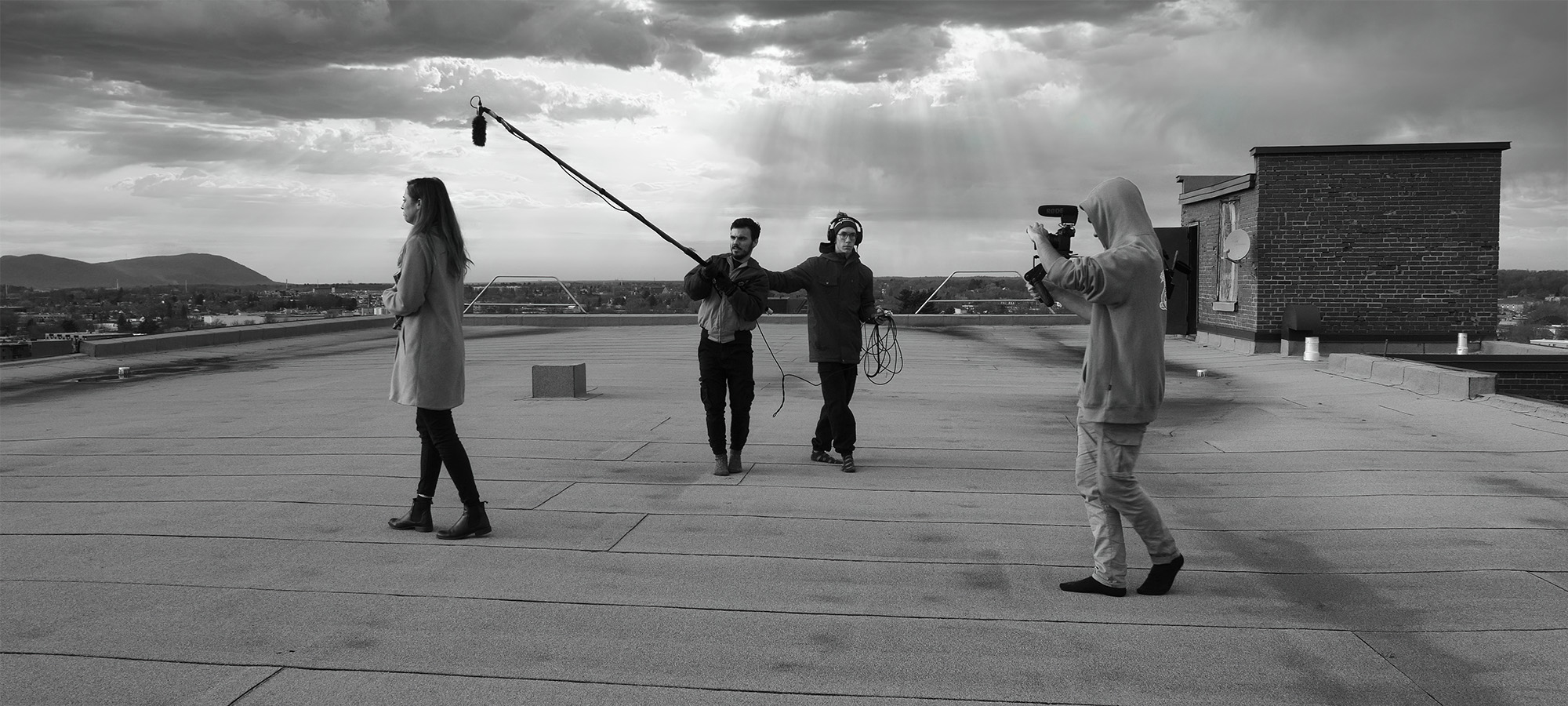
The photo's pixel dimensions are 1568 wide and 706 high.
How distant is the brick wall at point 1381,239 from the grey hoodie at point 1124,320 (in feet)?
49.0

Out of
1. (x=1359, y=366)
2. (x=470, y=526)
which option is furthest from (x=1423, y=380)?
(x=470, y=526)

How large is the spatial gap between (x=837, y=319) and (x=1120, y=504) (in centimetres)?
310

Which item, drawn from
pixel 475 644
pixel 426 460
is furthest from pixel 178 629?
pixel 426 460

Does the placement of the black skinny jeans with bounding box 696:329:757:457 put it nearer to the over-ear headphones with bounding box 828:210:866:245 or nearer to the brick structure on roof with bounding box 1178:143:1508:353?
the over-ear headphones with bounding box 828:210:866:245

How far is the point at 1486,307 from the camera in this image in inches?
714

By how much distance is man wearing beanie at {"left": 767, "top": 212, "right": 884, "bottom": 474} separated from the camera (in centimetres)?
738

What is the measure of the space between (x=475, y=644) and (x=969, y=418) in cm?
689

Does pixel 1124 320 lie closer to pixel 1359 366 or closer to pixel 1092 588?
pixel 1092 588

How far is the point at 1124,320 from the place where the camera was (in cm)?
451

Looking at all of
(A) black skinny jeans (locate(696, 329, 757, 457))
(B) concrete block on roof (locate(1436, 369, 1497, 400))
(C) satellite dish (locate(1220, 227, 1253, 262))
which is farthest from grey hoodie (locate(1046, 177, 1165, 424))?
(C) satellite dish (locate(1220, 227, 1253, 262))

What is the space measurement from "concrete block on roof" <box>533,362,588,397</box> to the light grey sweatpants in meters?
7.83

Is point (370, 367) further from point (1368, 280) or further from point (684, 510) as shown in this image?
point (1368, 280)

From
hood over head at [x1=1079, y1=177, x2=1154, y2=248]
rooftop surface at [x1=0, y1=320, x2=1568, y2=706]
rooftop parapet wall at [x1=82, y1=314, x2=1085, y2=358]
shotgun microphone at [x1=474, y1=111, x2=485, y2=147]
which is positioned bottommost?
rooftop surface at [x1=0, y1=320, x2=1568, y2=706]

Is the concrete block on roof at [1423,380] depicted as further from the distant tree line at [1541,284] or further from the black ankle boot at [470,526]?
the distant tree line at [1541,284]
